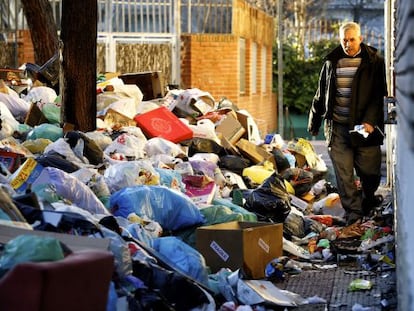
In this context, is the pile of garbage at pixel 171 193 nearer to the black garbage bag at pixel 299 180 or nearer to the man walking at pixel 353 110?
the black garbage bag at pixel 299 180

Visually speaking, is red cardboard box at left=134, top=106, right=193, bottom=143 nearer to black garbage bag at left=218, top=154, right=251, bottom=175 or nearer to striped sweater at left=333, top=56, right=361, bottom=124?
black garbage bag at left=218, top=154, right=251, bottom=175

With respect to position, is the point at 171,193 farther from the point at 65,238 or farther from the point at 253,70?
the point at 253,70

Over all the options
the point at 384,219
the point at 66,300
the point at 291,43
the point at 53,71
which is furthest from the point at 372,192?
the point at 291,43

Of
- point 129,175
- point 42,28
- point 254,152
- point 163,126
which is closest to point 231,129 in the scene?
point 254,152

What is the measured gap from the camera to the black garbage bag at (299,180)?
12852mm

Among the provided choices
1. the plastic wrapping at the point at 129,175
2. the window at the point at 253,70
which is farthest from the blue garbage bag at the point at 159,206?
the window at the point at 253,70

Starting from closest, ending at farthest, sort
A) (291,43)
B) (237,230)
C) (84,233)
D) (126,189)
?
(84,233) → (237,230) → (126,189) → (291,43)

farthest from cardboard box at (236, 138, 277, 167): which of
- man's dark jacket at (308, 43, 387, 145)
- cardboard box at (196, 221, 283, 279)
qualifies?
cardboard box at (196, 221, 283, 279)

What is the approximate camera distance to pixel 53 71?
14508 millimetres

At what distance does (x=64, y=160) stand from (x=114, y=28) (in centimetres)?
1483

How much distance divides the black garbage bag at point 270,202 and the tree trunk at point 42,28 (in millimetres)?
7320

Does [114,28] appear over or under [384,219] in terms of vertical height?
over

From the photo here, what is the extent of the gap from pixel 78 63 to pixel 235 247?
5.07 metres

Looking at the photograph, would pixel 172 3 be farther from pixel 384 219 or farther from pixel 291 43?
pixel 384 219
